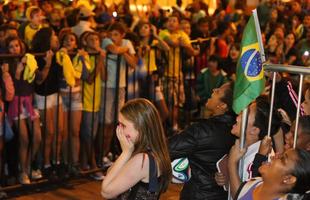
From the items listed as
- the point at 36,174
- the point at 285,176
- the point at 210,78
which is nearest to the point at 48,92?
the point at 36,174

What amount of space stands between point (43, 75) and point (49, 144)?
89 cm

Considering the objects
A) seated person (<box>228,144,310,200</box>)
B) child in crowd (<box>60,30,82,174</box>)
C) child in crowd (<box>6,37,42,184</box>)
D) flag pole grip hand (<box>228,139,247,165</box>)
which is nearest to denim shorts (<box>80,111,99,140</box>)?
child in crowd (<box>60,30,82,174</box>)

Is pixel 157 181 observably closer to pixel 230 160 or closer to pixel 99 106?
pixel 230 160

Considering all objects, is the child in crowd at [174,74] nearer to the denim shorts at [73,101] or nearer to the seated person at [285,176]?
the denim shorts at [73,101]

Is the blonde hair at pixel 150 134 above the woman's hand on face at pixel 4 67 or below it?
below

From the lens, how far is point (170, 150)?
5.40 m

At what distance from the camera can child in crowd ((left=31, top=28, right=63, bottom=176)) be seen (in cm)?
924

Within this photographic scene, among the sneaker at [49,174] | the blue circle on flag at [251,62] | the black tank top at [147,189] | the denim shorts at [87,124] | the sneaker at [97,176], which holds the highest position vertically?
the blue circle on flag at [251,62]

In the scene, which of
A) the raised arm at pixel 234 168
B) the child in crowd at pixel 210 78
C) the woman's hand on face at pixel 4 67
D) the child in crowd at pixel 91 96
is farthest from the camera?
the child in crowd at pixel 210 78

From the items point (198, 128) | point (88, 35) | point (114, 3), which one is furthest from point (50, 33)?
point (114, 3)

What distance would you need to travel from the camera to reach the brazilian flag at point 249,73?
536 cm

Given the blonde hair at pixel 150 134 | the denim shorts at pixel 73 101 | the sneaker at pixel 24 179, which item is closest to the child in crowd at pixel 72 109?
the denim shorts at pixel 73 101

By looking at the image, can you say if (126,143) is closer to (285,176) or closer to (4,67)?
(285,176)

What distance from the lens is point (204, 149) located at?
5527mm
